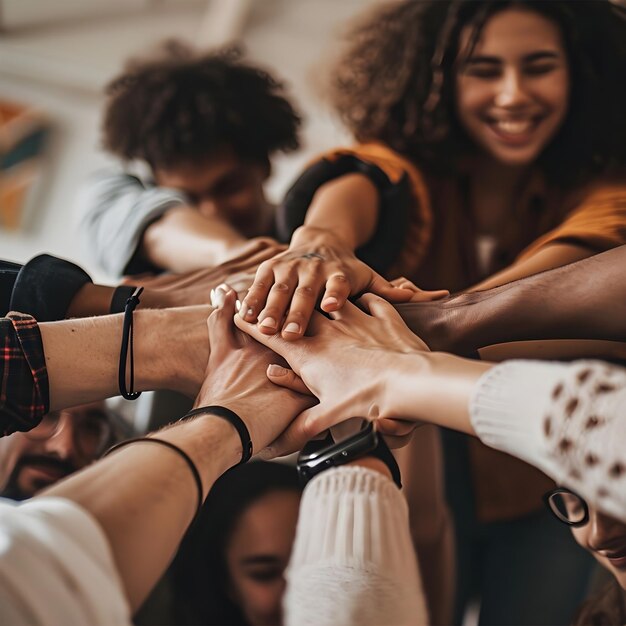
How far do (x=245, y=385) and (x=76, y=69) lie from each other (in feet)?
7.27

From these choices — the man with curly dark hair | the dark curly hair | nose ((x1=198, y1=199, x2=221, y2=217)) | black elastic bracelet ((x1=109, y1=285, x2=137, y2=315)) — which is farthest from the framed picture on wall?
black elastic bracelet ((x1=109, y1=285, x2=137, y2=315))

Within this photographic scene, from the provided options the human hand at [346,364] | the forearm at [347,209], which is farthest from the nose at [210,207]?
the human hand at [346,364]

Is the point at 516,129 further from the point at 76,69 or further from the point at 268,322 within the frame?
the point at 76,69

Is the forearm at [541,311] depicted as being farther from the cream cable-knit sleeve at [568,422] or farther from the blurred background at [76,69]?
the blurred background at [76,69]

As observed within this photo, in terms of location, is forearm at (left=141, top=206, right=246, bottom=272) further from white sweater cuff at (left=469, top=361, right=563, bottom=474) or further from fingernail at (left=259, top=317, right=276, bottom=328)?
white sweater cuff at (left=469, top=361, right=563, bottom=474)

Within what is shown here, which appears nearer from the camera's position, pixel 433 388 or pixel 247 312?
pixel 433 388

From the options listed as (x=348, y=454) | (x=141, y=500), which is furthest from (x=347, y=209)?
(x=141, y=500)

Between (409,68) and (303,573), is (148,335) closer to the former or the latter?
(303,573)

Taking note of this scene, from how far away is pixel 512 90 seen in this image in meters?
0.90

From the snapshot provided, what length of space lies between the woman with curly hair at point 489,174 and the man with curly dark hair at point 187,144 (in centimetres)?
20

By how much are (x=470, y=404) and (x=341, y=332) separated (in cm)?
18

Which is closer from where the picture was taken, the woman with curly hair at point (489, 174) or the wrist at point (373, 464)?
the wrist at point (373, 464)

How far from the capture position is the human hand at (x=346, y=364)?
55cm

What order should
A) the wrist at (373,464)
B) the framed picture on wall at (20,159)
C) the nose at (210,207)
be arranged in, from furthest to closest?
the framed picture on wall at (20,159) → the nose at (210,207) → the wrist at (373,464)
